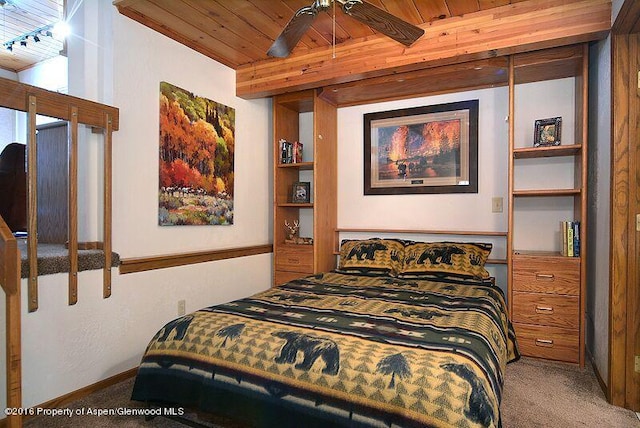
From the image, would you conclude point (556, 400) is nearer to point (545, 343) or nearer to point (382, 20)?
point (545, 343)

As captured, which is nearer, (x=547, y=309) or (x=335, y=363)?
(x=335, y=363)

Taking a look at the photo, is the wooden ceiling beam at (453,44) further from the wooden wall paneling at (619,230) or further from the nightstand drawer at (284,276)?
the nightstand drawer at (284,276)

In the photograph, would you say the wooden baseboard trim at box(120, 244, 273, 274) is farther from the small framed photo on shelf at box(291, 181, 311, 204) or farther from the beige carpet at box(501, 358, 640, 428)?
the beige carpet at box(501, 358, 640, 428)

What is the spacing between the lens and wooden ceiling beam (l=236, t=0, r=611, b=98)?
2374 millimetres

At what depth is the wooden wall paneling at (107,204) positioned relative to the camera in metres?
2.38

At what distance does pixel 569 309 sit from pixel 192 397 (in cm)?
253

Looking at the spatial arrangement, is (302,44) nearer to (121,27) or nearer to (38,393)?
(121,27)

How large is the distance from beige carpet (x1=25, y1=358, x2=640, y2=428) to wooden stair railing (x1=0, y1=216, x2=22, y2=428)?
0.55 meters

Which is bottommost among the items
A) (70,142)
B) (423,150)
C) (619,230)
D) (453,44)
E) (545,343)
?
(545,343)

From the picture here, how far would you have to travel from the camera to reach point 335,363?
1.48 metres

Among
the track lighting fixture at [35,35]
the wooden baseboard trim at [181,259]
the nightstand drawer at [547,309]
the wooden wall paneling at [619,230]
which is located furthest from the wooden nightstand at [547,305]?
the track lighting fixture at [35,35]

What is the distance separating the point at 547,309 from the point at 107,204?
3129mm

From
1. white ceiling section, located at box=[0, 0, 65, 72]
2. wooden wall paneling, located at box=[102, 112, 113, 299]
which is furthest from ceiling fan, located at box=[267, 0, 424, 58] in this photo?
white ceiling section, located at box=[0, 0, 65, 72]

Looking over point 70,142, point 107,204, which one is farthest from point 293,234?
point 70,142
